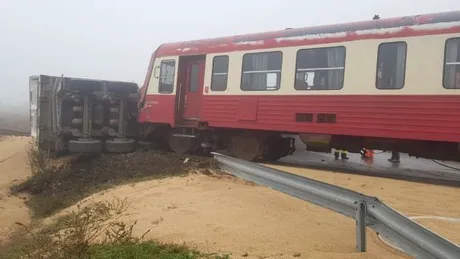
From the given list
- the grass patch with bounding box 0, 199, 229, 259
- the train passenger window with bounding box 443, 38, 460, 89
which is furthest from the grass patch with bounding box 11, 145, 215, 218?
the train passenger window with bounding box 443, 38, 460, 89

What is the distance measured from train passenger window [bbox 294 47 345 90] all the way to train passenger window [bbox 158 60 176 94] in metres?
3.89

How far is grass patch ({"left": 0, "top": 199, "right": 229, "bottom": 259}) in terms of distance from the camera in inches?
161

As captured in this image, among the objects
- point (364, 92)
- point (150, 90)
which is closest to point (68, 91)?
point (150, 90)

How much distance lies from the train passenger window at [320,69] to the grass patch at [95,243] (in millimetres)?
5120

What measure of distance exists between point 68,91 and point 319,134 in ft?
21.2

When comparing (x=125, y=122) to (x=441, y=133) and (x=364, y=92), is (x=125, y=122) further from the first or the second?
(x=441, y=133)

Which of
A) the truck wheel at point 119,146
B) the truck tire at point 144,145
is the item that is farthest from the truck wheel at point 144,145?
the truck wheel at point 119,146

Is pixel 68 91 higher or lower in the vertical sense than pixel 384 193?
higher

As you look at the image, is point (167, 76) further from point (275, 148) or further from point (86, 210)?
point (86, 210)

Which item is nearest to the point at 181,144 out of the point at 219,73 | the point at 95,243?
the point at 219,73

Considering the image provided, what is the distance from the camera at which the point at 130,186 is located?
303 inches

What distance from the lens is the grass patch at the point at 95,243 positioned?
13.5 feet

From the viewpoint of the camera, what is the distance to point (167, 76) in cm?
1242

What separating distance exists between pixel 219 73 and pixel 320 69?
2805mm
